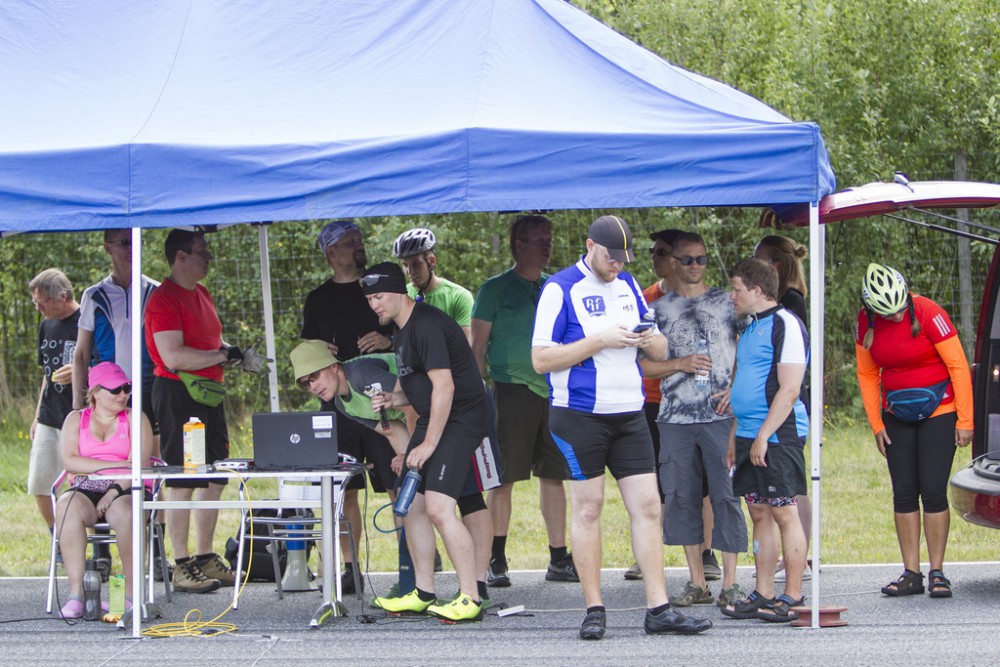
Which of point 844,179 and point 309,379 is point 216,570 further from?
point 844,179

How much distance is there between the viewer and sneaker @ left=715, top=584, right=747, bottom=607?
6195mm

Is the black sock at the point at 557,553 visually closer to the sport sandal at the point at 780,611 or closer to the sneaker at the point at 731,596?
the sneaker at the point at 731,596

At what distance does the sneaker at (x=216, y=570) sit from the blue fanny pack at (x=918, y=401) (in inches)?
144

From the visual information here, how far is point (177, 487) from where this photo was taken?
277 inches

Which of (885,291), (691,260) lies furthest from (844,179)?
(691,260)

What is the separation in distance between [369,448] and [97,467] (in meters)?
1.33

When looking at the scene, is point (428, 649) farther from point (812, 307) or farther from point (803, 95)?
point (803, 95)

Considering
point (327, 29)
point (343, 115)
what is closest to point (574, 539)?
point (343, 115)

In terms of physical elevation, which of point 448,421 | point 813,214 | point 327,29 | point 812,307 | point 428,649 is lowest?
point 428,649

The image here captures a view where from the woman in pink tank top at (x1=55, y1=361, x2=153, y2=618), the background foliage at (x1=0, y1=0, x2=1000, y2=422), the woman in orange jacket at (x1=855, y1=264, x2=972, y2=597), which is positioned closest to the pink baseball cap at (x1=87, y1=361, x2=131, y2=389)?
the woman in pink tank top at (x1=55, y1=361, x2=153, y2=618)

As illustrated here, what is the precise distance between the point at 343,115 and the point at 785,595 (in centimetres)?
304

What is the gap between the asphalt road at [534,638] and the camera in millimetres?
5477

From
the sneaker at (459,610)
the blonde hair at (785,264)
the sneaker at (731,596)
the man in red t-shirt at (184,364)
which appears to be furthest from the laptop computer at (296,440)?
the blonde hair at (785,264)

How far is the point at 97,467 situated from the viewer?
6.38 metres
